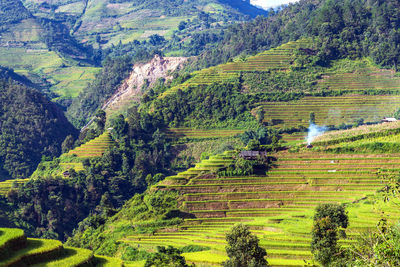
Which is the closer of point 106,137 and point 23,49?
point 106,137

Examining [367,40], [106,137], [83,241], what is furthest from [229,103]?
[83,241]

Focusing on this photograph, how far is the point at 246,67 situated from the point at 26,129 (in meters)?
56.2

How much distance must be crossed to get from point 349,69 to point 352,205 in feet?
193

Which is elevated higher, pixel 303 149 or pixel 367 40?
pixel 367 40

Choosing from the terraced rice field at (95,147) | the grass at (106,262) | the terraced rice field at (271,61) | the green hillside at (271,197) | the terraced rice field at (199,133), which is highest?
the terraced rice field at (271,61)

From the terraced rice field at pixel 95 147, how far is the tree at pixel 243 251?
57.7 meters

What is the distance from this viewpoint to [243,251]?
37.0 metres

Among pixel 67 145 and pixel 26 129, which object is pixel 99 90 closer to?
pixel 26 129

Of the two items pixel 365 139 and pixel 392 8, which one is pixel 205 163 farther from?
pixel 392 8

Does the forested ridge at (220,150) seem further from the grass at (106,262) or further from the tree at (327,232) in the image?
the grass at (106,262)

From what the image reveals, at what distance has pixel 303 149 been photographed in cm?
6638

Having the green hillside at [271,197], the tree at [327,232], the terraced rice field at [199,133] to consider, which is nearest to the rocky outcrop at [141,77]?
the terraced rice field at [199,133]

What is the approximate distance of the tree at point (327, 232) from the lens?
3419cm

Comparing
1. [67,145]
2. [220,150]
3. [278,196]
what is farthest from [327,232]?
[67,145]
